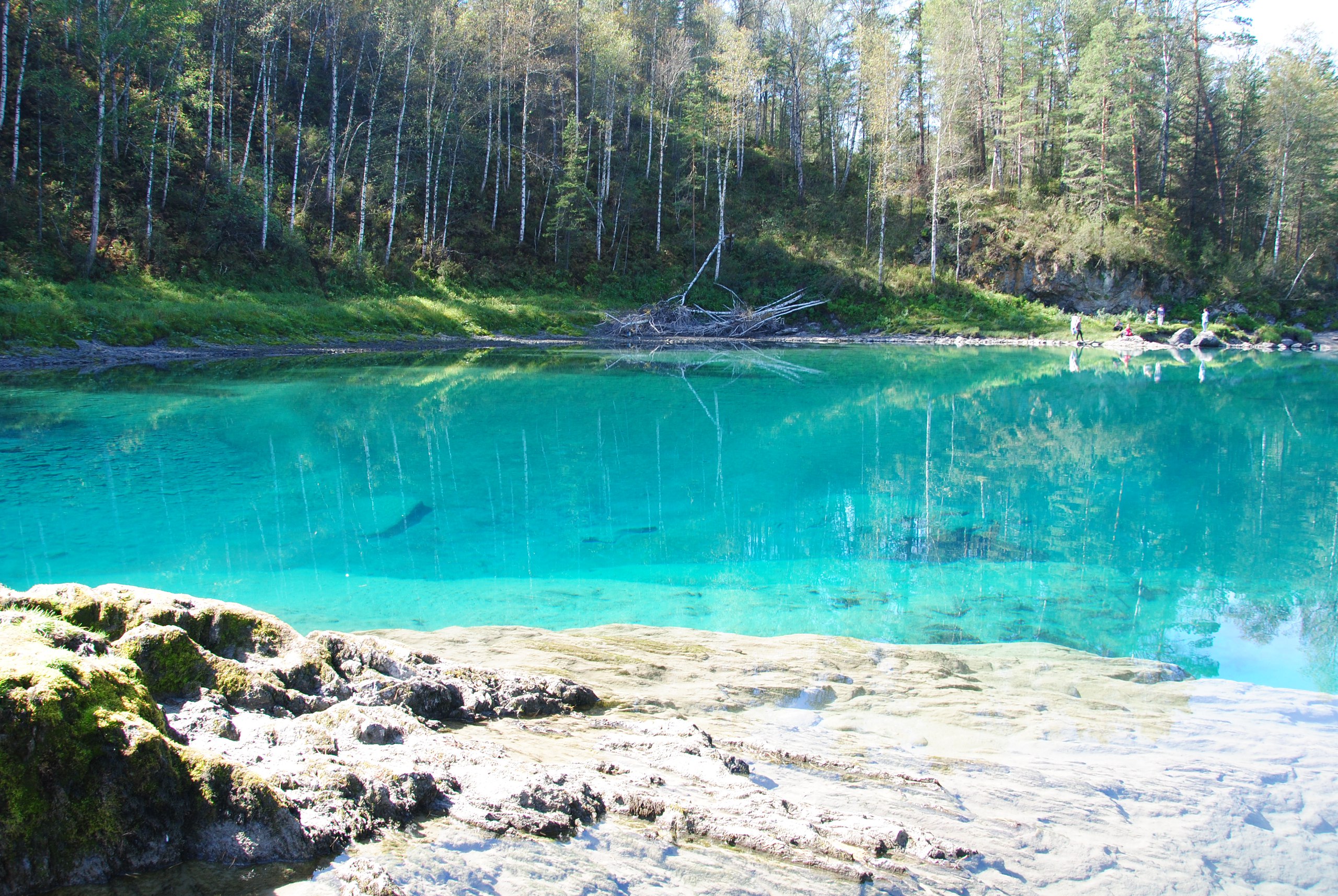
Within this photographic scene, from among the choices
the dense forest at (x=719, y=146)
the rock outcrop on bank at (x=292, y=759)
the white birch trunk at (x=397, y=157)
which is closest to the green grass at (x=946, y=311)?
the dense forest at (x=719, y=146)

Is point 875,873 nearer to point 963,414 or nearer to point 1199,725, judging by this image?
point 1199,725

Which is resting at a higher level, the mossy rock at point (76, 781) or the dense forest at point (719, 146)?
the dense forest at point (719, 146)

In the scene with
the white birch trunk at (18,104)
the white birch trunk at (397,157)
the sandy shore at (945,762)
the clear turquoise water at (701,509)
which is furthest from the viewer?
the white birch trunk at (397,157)

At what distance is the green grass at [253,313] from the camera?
24250 mm

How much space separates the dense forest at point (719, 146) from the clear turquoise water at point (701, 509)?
1599 cm

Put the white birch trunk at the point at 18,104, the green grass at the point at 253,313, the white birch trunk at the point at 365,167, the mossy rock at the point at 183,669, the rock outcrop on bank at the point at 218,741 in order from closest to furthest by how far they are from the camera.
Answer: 1. the rock outcrop on bank at the point at 218,741
2. the mossy rock at the point at 183,669
3. the green grass at the point at 253,313
4. the white birch trunk at the point at 18,104
5. the white birch trunk at the point at 365,167

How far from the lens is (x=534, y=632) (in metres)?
7.13

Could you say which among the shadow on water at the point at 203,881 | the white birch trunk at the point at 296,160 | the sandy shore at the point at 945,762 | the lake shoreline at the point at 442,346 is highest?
the white birch trunk at the point at 296,160

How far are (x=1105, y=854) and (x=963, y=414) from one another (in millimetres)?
18259

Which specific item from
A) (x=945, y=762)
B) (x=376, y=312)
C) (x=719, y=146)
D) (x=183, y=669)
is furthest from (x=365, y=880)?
(x=719, y=146)

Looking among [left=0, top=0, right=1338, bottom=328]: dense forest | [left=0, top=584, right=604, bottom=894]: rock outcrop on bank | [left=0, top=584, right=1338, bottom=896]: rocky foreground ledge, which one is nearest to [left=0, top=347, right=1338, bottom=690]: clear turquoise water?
[left=0, top=584, right=1338, bottom=896]: rocky foreground ledge

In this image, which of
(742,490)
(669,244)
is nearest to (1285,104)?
(669,244)

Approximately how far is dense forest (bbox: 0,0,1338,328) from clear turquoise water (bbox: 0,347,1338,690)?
15994mm

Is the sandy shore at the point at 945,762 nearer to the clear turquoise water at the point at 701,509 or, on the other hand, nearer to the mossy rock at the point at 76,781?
the mossy rock at the point at 76,781
